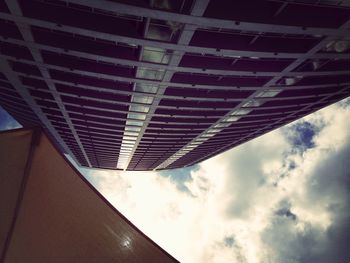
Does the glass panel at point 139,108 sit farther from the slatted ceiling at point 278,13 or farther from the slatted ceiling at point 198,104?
the slatted ceiling at point 278,13

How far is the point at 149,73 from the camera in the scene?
16.4 meters

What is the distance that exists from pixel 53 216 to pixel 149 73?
11.8m

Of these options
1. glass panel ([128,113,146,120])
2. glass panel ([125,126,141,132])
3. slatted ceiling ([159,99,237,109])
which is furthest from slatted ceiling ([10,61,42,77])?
glass panel ([125,126,141,132])

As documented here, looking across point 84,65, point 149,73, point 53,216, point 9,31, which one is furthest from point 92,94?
point 53,216

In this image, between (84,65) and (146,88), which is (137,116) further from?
(84,65)

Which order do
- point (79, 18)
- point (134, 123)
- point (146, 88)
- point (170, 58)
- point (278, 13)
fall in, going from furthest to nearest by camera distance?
point (134, 123) → point (146, 88) → point (170, 58) → point (79, 18) → point (278, 13)

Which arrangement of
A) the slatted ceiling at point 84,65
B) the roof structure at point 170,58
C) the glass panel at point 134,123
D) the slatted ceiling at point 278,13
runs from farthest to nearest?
1. the glass panel at point 134,123
2. the slatted ceiling at point 84,65
3. the roof structure at point 170,58
4. the slatted ceiling at point 278,13

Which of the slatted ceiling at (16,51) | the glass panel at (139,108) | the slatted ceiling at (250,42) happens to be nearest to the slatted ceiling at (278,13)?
the slatted ceiling at (250,42)

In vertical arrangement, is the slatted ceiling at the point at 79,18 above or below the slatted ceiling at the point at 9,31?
above

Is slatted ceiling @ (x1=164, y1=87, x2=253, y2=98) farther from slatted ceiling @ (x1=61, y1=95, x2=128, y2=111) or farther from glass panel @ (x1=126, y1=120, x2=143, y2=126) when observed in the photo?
glass panel @ (x1=126, y1=120, x2=143, y2=126)

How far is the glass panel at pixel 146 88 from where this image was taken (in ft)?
60.0

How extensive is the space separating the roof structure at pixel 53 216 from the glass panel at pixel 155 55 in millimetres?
8918

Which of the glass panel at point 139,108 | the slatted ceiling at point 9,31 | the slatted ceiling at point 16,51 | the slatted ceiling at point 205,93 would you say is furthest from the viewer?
the glass panel at point 139,108

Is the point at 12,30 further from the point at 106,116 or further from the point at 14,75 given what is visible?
the point at 106,116
